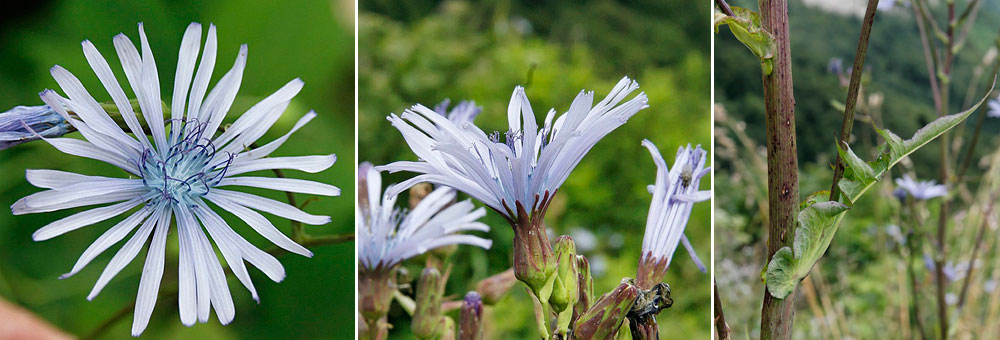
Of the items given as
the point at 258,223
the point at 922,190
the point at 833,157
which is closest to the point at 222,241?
the point at 258,223

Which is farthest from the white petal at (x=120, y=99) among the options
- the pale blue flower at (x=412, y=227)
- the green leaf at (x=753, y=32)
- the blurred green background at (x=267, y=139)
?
the green leaf at (x=753, y=32)

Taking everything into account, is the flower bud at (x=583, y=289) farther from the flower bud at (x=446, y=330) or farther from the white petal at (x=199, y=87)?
the white petal at (x=199, y=87)

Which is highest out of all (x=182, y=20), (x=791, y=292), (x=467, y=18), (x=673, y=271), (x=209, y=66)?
(x=467, y=18)

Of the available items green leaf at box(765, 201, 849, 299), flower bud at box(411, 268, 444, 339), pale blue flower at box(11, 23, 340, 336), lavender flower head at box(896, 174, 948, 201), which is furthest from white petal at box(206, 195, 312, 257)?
lavender flower head at box(896, 174, 948, 201)

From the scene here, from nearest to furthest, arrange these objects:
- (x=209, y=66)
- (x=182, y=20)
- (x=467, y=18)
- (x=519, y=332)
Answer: (x=209, y=66), (x=182, y=20), (x=519, y=332), (x=467, y=18)

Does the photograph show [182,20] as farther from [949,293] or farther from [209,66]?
[949,293]

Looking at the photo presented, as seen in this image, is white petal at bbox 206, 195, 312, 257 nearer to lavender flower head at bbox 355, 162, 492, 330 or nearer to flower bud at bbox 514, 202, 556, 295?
lavender flower head at bbox 355, 162, 492, 330

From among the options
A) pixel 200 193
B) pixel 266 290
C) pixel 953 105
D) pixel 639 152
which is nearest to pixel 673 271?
pixel 639 152
